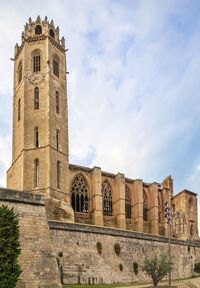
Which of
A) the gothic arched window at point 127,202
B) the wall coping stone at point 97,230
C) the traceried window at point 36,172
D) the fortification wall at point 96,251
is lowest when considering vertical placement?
the fortification wall at point 96,251

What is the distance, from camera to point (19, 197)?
2555cm

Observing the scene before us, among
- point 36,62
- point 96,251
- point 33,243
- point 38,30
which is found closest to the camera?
point 33,243

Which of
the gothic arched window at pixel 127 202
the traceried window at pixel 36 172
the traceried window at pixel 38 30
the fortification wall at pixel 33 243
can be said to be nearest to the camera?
the fortification wall at pixel 33 243

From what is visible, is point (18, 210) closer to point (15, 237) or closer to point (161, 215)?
point (15, 237)

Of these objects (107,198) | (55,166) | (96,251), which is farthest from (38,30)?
(96,251)

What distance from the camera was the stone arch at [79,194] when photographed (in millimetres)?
44125

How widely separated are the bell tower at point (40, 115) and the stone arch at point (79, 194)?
3.50 meters

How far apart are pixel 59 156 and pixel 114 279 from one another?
14480 mm

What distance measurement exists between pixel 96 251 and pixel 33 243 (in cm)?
800

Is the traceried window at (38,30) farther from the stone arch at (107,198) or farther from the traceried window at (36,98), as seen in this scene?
the stone arch at (107,198)

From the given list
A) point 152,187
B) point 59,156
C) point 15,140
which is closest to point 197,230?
point 152,187

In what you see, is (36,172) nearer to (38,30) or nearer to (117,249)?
(117,249)

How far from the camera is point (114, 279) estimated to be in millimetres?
31203

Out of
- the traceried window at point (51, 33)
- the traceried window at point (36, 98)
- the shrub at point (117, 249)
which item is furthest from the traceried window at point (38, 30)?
the shrub at point (117, 249)
